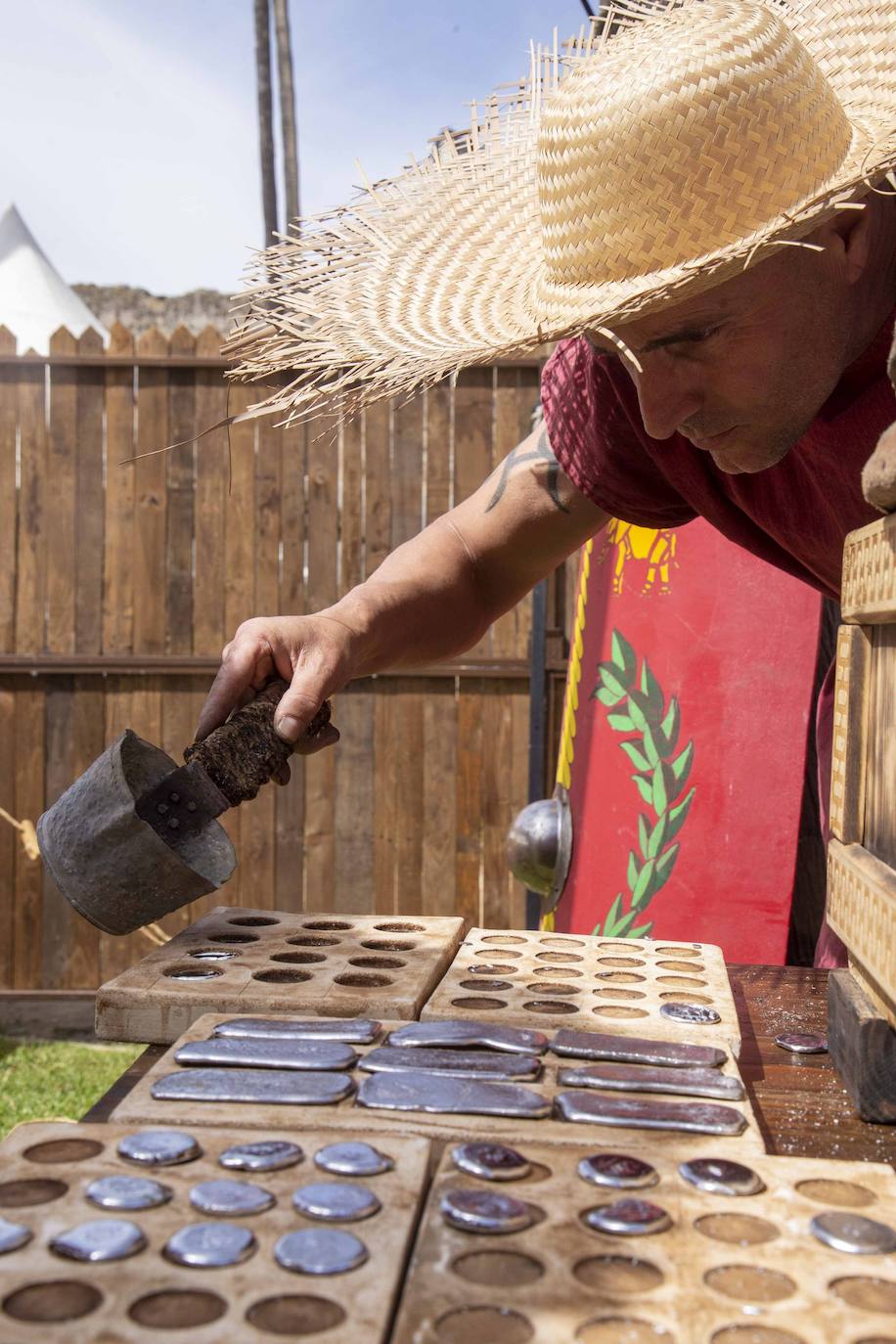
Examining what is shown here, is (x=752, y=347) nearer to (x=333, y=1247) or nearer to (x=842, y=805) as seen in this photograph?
(x=842, y=805)

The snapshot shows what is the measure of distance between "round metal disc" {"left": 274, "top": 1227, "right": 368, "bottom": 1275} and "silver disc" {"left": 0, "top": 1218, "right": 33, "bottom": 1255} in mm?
159

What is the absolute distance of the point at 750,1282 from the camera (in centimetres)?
75


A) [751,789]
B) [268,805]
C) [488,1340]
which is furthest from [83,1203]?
[268,805]

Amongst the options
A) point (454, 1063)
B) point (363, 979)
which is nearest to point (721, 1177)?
point (454, 1063)

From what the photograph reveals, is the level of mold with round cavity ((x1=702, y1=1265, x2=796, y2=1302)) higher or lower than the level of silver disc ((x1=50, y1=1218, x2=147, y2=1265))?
lower

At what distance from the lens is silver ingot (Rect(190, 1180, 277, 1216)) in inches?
31.9

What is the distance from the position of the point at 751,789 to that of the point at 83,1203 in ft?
6.09

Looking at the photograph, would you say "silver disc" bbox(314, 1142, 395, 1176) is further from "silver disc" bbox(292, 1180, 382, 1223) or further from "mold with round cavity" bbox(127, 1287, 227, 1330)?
"mold with round cavity" bbox(127, 1287, 227, 1330)

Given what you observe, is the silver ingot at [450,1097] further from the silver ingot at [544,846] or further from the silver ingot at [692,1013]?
the silver ingot at [544,846]

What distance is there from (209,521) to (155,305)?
24.4 feet

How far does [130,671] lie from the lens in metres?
5.02

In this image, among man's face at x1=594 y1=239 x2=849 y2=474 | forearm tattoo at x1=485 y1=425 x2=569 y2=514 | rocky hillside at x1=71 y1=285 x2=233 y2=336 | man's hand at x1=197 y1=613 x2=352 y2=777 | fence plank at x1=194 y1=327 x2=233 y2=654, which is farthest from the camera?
rocky hillside at x1=71 y1=285 x2=233 y2=336

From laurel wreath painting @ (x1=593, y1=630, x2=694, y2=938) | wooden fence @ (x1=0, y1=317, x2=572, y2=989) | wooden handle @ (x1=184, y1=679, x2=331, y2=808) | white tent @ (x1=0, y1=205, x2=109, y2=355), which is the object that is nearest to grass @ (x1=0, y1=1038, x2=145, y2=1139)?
wooden fence @ (x1=0, y1=317, x2=572, y2=989)

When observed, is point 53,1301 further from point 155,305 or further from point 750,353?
point 155,305
